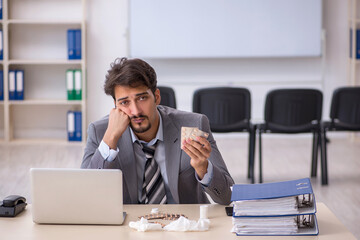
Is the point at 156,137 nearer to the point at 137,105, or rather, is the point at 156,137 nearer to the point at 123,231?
the point at 137,105

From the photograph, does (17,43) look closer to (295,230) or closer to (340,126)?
(340,126)

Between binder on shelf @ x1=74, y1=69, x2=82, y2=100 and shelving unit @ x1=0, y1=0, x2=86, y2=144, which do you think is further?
shelving unit @ x1=0, y1=0, x2=86, y2=144

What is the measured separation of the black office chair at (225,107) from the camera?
5.64 m

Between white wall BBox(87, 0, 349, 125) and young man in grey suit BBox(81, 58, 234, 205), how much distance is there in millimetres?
5146

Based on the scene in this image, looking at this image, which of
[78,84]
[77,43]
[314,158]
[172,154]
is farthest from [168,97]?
[172,154]

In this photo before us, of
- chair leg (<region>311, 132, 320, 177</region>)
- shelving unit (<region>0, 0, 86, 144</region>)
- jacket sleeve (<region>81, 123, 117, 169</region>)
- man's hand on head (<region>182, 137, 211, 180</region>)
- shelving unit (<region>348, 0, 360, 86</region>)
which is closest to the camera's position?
man's hand on head (<region>182, 137, 211, 180</region>)

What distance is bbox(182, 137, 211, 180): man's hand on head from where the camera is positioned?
90.0 inches

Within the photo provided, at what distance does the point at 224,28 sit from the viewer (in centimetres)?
769

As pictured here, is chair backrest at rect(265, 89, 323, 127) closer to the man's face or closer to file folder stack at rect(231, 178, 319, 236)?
the man's face

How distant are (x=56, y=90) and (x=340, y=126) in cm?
374

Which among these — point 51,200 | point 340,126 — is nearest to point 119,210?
point 51,200

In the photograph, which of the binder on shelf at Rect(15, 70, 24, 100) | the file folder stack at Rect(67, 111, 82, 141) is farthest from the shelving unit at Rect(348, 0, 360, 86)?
the binder on shelf at Rect(15, 70, 24, 100)

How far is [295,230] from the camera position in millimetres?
2092

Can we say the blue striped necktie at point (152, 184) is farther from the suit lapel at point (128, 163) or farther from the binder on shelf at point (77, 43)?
the binder on shelf at point (77, 43)
